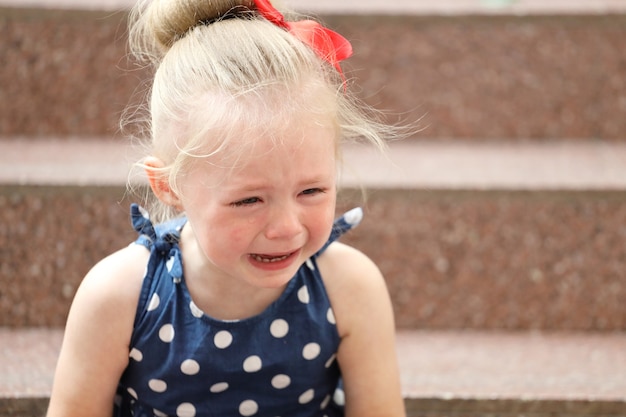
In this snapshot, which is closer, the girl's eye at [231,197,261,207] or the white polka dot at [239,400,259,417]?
the girl's eye at [231,197,261,207]

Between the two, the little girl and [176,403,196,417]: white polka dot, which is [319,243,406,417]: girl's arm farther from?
[176,403,196,417]: white polka dot

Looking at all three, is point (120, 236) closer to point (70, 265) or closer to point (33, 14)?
point (70, 265)

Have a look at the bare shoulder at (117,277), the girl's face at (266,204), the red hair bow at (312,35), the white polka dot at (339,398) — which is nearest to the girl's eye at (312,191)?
the girl's face at (266,204)

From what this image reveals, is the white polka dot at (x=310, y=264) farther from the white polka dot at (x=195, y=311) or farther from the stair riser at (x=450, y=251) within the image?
the stair riser at (x=450, y=251)

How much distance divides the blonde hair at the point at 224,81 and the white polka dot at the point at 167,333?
190mm

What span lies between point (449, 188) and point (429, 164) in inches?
4.5

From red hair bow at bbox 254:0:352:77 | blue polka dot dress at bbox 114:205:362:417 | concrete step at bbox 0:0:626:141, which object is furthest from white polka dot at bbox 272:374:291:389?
concrete step at bbox 0:0:626:141

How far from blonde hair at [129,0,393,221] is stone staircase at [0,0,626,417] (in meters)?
0.43

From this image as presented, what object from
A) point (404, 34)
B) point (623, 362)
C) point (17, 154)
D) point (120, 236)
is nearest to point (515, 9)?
point (404, 34)

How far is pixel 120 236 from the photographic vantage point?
141 centimetres

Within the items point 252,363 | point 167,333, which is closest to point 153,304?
point 167,333

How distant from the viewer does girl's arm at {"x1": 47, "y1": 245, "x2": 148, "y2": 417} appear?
1.03 meters

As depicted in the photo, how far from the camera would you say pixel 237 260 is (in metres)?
0.94

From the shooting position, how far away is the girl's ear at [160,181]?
38.3 inches
